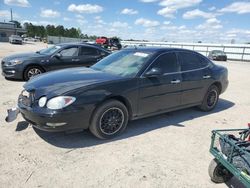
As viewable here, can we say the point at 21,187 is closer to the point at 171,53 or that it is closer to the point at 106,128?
the point at 106,128

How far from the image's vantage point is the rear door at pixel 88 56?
940 cm

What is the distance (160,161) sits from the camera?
11.9 ft

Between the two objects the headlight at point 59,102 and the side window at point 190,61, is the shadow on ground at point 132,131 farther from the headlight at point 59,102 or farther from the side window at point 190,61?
the side window at point 190,61

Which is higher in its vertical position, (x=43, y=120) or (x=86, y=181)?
(x=43, y=120)

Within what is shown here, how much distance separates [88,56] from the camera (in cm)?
953

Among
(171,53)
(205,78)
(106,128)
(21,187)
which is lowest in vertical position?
(21,187)

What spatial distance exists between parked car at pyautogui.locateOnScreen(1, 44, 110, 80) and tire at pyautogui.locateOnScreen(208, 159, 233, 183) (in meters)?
7.13

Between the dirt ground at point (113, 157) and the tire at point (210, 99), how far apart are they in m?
0.90

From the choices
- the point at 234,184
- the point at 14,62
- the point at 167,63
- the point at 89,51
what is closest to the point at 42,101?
the point at 167,63

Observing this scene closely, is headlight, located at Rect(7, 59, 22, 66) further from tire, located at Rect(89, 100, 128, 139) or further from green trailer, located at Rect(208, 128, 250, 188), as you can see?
green trailer, located at Rect(208, 128, 250, 188)

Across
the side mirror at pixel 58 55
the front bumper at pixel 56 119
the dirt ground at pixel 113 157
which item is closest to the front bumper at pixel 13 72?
the side mirror at pixel 58 55

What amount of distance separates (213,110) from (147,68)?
2.82 metres

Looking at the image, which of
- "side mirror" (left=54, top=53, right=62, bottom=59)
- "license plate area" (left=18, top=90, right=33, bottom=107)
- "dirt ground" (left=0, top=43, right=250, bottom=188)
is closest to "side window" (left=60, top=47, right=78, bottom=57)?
"side mirror" (left=54, top=53, right=62, bottom=59)

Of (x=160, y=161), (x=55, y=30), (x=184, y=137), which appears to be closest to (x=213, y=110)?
(x=184, y=137)
